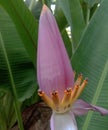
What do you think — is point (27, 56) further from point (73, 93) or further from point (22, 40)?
point (73, 93)

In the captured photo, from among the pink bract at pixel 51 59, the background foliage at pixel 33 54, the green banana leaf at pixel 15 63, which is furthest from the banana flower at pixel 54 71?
the green banana leaf at pixel 15 63

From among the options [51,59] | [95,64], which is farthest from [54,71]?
[95,64]

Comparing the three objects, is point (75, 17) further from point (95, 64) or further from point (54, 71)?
point (54, 71)

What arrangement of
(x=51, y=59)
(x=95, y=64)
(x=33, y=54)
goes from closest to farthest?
(x=51, y=59) → (x=95, y=64) → (x=33, y=54)

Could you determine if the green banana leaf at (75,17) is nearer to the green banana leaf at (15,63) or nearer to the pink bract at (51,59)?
the green banana leaf at (15,63)

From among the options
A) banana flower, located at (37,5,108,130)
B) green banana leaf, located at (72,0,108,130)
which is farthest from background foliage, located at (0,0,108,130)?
banana flower, located at (37,5,108,130)
